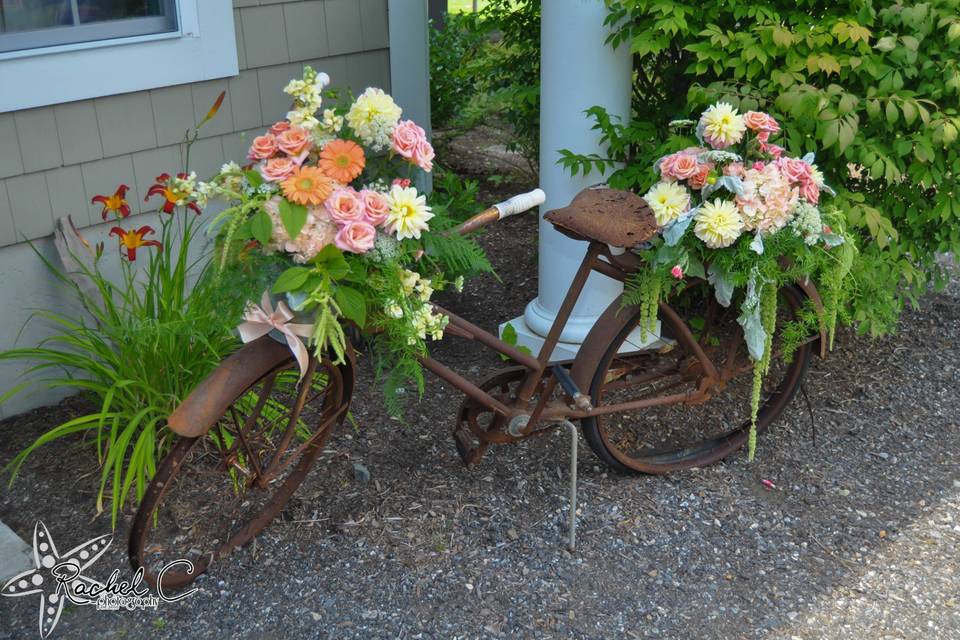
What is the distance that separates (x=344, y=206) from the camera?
2.35 metres

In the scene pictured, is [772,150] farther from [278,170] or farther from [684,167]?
[278,170]

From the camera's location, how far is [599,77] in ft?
12.1

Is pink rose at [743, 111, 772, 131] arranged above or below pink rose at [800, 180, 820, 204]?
above

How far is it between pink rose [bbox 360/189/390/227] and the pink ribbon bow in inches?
12.0

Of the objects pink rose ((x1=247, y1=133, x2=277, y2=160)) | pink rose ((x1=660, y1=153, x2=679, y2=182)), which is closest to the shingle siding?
pink rose ((x1=247, y1=133, x2=277, y2=160))

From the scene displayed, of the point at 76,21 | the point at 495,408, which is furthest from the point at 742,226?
the point at 76,21

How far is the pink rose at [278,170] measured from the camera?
2.36 metres

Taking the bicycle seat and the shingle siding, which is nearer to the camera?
the bicycle seat

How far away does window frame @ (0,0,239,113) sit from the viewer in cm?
341

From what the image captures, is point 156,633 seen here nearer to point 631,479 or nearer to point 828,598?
point 631,479

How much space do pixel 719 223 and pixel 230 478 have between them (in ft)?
5.63

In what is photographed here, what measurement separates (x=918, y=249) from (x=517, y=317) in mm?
1646

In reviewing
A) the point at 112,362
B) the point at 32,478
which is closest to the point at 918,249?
the point at 112,362

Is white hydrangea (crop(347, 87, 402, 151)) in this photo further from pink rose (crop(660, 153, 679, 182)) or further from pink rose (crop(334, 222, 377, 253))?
pink rose (crop(660, 153, 679, 182))
